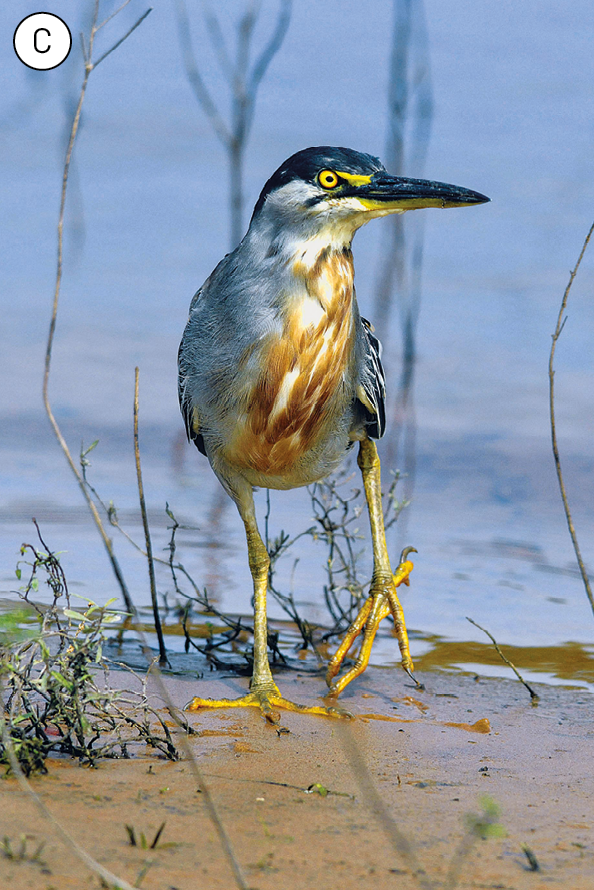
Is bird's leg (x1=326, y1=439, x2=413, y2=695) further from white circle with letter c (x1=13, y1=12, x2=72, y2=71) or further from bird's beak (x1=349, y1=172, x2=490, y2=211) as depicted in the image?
white circle with letter c (x1=13, y1=12, x2=72, y2=71)

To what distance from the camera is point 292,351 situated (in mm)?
4555

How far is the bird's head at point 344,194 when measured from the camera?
441 centimetres

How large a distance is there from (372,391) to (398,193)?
1.02 m

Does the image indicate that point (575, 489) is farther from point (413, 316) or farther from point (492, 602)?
point (492, 602)

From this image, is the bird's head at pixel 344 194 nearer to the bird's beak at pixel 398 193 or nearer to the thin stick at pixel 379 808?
the bird's beak at pixel 398 193

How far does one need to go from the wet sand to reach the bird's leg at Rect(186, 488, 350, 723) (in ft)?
0.24

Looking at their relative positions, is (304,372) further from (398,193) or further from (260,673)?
(260,673)

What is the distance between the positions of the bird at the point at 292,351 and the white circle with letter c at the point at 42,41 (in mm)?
2103

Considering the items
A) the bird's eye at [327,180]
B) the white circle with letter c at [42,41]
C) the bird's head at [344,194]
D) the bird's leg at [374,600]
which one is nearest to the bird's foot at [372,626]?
the bird's leg at [374,600]

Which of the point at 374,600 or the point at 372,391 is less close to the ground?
the point at 372,391

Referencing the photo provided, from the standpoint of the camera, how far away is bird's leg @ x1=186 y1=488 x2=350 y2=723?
4.35 meters

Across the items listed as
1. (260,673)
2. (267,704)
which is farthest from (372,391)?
(267,704)

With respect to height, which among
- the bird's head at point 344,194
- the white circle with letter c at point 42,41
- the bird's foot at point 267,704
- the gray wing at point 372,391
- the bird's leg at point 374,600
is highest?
the white circle with letter c at point 42,41


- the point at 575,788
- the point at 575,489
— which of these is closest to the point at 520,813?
the point at 575,788
